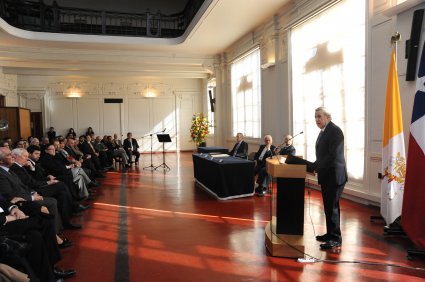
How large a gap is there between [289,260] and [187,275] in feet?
3.59

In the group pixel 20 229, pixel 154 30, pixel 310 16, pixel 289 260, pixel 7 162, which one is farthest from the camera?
pixel 154 30

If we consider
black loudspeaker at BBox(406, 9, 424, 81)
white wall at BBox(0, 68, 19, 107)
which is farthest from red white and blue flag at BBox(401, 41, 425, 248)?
white wall at BBox(0, 68, 19, 107)

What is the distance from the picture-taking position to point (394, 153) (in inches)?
166

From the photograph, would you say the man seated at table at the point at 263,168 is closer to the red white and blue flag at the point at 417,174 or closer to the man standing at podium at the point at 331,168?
the man standing at podium at the point at 331,168

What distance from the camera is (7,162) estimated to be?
3.89 meters

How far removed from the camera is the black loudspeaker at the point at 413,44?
14.0 feet

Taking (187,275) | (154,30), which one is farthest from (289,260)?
(154,30)

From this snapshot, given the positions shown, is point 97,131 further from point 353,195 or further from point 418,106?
point 418,106

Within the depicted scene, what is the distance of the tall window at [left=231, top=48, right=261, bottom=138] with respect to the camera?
34.8 feet

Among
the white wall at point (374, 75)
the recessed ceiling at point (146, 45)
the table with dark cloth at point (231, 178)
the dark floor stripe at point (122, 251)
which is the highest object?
the recessed ceiling at point (146, 45)

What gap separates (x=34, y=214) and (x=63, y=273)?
69cm

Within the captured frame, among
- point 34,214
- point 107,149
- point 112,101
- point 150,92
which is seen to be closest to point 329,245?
point 34,214

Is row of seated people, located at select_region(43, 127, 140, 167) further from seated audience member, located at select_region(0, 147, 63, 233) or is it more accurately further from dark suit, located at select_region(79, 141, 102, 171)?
seated audience member, located at select_region(0, 147, 63, 233)

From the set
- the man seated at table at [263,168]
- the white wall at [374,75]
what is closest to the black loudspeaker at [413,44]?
the white wall at [374,75]
